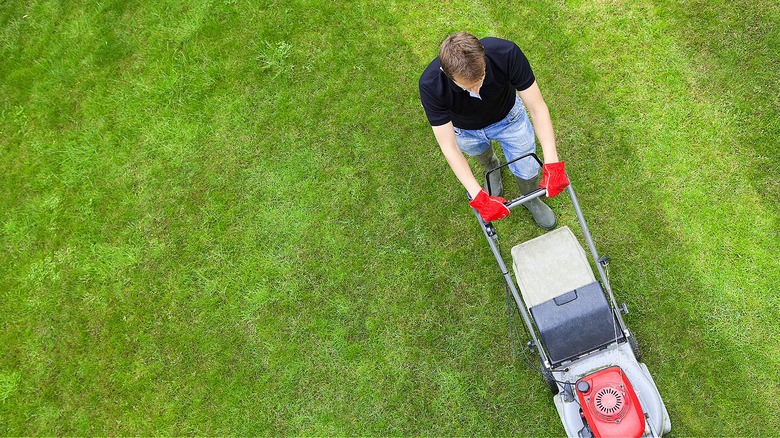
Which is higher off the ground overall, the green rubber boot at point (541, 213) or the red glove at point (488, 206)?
the red glove at point (488, 206)

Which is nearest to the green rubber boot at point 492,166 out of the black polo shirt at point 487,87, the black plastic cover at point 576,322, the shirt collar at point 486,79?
the black polo shirt at point 487,87

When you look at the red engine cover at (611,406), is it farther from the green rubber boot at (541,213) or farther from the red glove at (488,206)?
the green rubber boot at (541,213)

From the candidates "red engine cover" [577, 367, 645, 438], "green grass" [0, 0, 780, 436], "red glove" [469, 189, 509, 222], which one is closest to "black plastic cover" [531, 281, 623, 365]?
"red engine cover" [577, 367, 645, 438]

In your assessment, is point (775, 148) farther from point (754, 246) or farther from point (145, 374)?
point (145, 374)

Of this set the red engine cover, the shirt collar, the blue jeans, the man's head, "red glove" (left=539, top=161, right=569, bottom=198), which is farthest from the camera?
the blue jeans

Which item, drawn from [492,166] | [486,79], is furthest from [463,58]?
[492,166]

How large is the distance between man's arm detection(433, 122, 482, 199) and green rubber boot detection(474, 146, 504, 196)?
554 mm

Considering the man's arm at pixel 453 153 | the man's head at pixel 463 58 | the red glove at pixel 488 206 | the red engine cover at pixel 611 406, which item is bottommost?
the red engine cover at pixel 611 406

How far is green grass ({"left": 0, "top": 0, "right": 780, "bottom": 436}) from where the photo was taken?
12.6ft

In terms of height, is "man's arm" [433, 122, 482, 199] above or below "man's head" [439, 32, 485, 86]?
below

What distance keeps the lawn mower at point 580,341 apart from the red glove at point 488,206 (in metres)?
0.05

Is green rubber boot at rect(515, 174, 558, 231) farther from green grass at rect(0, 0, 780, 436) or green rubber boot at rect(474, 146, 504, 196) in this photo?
green rubber boot at rect(474, 146, 504, 196)

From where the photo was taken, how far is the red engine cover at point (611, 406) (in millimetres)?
2988

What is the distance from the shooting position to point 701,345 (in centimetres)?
368
